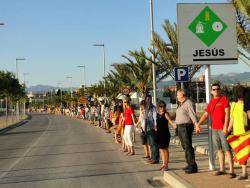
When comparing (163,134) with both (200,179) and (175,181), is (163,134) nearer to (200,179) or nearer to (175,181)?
(175,181)

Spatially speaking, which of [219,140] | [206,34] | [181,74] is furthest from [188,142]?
[181,74]

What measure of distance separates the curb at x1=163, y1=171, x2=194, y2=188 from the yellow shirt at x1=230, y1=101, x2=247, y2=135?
53.5 inches

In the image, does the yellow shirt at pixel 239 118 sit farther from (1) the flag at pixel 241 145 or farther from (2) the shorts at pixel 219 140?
(2) the shorts at pixel 219 140

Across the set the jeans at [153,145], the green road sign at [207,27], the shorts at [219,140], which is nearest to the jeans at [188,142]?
the shorts at [219,140]

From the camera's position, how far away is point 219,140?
33.2 ft

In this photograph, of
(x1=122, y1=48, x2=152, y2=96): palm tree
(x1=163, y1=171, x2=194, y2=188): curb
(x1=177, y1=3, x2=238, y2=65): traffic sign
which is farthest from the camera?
(x1=122, y1=48, x2=152, y2=96): palm tree

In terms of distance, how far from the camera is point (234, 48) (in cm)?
1131

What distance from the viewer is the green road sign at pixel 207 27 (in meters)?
11.2

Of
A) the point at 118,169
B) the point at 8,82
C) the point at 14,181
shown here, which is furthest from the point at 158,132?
the point at 8,82

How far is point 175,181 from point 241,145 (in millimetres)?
1388

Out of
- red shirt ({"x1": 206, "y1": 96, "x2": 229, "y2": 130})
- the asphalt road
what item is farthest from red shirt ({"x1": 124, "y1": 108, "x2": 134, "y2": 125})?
red shirt ({"x1": 206, "y1": 96, "x2": 229, "y2": 130})

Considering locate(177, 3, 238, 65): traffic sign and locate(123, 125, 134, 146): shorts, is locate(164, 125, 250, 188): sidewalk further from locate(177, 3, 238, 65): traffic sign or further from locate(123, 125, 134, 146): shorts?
locate(177, 3, 238, 65): traffic sign

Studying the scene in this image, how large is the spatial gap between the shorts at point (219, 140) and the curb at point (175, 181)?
3.25ft

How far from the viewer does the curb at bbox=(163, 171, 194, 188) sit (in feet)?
29.8
